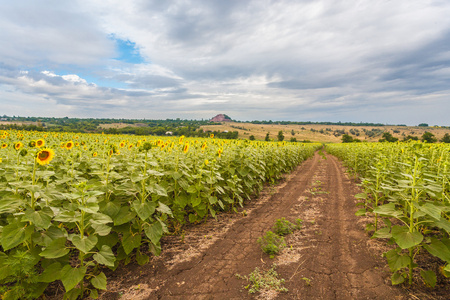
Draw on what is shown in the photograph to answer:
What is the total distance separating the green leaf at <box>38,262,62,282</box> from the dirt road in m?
0.84

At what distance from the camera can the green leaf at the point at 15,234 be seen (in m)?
2.49

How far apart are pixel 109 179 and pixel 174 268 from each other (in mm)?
1956

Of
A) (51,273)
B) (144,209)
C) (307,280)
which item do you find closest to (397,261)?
(307,280)

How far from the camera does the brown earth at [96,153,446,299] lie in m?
3.32


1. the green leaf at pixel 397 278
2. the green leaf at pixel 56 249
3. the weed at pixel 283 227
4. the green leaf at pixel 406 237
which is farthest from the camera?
the weed at pixel 283 227

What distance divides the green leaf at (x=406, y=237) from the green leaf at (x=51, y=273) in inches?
172

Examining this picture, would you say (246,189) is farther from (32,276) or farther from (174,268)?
(32,276)

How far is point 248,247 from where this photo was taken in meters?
4.72

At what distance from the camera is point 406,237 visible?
10.00 ft

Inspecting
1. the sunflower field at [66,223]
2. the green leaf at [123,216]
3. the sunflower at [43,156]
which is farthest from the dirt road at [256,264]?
→ the sunflower at [43,156]

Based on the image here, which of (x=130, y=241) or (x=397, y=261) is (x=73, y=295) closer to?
(x=130, y=241)

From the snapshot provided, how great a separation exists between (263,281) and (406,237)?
85.0 inches

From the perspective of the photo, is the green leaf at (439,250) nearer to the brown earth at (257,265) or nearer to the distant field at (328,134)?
the brown earth at (257,265)

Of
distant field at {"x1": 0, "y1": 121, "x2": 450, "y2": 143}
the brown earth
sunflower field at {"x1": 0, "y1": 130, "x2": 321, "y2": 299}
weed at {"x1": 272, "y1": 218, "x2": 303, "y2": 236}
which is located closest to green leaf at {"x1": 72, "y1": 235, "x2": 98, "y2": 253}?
sunflower field at {"x1": 0, "y1": 130, "x2": 321, "y2": 299}
